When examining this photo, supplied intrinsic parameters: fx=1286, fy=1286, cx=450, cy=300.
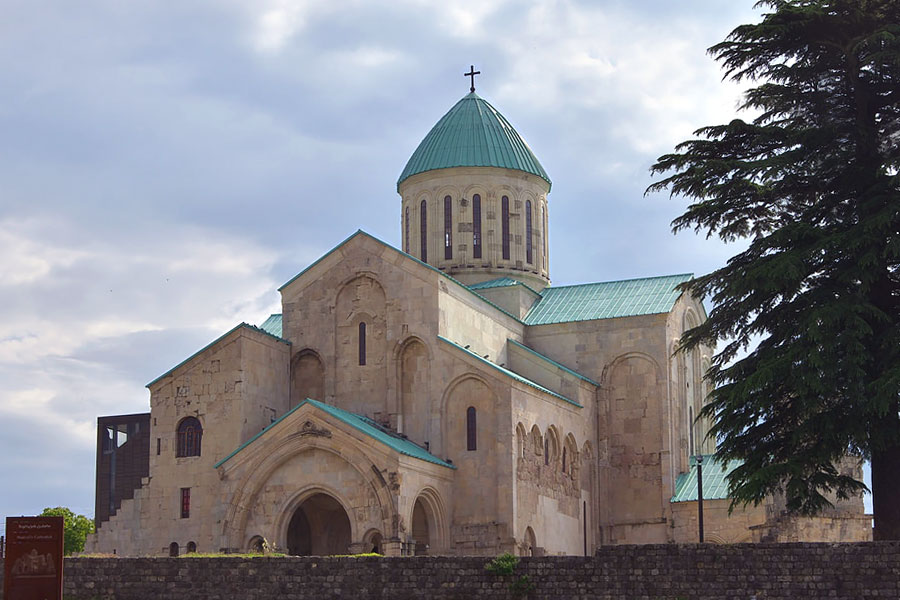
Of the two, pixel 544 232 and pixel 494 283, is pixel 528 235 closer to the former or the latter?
pixel 544 232

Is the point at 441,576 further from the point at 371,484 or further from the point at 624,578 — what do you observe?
the point at 371,484

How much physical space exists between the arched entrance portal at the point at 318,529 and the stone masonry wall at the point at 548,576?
35.7 ft

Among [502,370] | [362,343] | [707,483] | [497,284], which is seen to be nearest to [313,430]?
[362,343]

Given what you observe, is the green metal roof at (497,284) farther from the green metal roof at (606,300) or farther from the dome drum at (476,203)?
the green metal roof at (606,300)

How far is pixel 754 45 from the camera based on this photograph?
28.4m

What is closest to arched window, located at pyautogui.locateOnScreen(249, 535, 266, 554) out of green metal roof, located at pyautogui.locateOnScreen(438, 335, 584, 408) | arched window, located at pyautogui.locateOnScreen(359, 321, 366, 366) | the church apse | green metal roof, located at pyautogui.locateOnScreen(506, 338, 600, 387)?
arched window, located at pyautogui.locateOnScreen(359, 321, 366, 366)

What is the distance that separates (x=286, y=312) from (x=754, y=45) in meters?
17.5

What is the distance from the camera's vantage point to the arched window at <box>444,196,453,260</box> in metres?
45.1

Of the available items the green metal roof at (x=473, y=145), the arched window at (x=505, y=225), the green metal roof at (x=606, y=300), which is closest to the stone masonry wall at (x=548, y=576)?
the green metal roof at (x=606, y=300)

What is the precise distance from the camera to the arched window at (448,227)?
45.1 m

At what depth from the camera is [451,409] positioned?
36469 millimetres

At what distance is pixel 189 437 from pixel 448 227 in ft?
41.1

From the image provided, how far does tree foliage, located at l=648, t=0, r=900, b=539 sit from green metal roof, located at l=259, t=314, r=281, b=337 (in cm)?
2181

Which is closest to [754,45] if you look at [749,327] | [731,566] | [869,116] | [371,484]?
[869,116]
